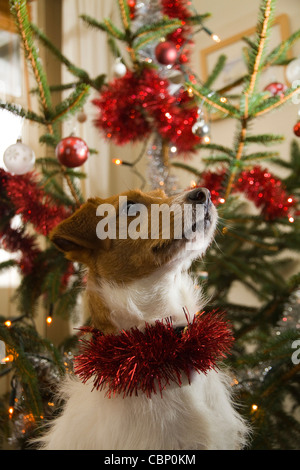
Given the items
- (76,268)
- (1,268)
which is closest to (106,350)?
(76,268)

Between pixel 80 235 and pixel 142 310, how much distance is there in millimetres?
214

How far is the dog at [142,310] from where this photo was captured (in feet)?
2.20

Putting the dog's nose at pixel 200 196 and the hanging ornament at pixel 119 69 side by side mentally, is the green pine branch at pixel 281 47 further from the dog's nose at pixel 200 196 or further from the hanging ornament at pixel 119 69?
the dog's nose at pixel 200 196

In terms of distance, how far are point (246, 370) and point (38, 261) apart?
785 millimetres

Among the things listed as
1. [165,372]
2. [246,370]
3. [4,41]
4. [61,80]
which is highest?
[4,41]

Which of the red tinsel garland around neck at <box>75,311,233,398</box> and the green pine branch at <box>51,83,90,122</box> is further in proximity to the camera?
the green pine branch at <box>51,83,90,122</box>

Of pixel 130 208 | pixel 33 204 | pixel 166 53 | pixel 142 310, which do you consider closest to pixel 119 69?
pixel 166 53

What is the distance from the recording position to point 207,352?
0.68 m

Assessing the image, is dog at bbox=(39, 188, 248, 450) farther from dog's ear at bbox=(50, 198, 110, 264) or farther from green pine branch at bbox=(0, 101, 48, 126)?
green pine branch at bbox=(0, 101, 48, 126)

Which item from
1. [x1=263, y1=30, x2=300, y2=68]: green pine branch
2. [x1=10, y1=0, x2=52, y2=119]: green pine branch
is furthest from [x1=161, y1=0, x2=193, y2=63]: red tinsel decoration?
[x1=10, y1=0, x2=52, y2=119]: green pine branch

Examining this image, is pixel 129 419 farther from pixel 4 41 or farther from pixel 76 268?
pixel 4 41

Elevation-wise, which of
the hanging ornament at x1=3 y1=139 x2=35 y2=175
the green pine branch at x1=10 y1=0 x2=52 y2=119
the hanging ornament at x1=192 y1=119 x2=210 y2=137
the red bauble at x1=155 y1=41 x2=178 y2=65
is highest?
the red bauble at x1=155 y1=41 x2=178 y2=65

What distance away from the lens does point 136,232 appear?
31.7 inches

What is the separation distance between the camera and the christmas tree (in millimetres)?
968
